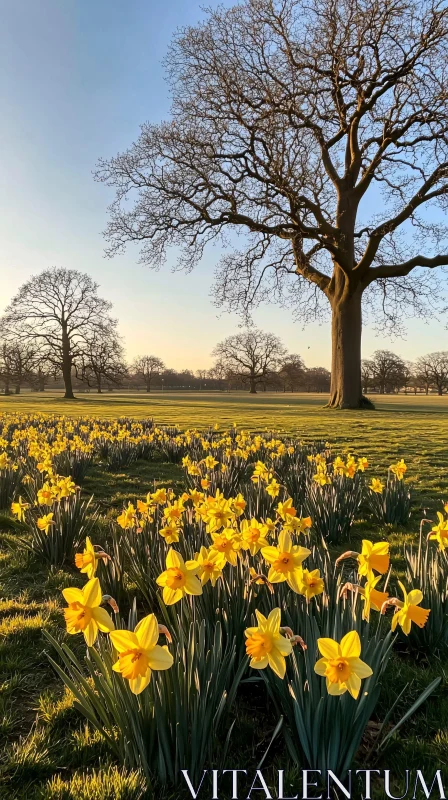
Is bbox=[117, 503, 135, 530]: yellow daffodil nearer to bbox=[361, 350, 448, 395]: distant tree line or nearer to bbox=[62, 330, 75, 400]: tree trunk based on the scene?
bbox=[62, 330, 75, 400]: tree trunk

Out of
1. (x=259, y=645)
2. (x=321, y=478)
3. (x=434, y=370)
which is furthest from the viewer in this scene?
(x=434, y=370)

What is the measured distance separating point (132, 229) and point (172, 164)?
2902 millimetres

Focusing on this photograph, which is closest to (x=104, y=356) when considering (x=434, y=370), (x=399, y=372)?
(x=399, y=372)

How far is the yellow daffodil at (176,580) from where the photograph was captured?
159 cm

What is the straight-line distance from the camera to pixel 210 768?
5.20 feet

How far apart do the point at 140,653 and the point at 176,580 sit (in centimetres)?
34

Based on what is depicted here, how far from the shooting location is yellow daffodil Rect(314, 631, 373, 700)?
131cm

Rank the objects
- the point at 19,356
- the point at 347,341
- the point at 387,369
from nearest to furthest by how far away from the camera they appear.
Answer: the point at 347,341 < the point at 19,356 < the point at 387,369

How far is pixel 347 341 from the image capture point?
61.1ft

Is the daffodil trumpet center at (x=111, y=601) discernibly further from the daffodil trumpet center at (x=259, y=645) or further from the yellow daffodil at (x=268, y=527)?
the yellow daffodil at (x=268, y=527)

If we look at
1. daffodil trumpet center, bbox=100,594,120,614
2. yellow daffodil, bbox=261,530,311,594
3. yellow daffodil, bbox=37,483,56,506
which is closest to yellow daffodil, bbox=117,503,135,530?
yellow daffodil, bbox=37,483,56,506

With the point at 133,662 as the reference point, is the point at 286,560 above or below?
above

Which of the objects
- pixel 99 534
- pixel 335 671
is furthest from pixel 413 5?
pixel 335 671

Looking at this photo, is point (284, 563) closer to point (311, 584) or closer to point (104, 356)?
point (311, 584)
